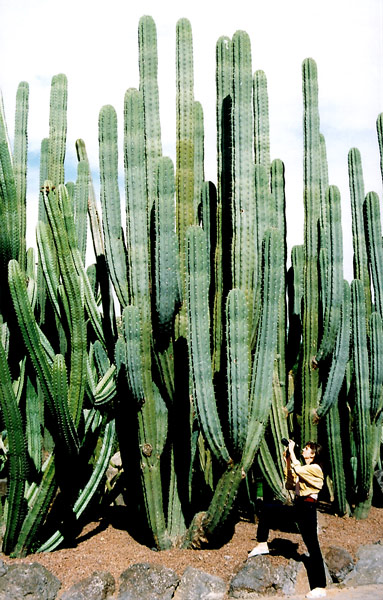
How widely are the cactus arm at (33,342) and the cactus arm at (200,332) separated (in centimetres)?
107

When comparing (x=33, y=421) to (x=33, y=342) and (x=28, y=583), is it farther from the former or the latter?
(x=28, y=583)

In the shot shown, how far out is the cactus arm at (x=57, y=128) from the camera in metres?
6.51

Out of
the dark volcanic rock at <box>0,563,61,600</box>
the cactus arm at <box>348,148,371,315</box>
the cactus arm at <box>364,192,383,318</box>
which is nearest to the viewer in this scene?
the dark volcanic rock at <box>0,563,61,600</box>

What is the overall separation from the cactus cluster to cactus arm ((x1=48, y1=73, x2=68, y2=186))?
0.03 meters

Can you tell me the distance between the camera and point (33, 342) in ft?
16.3

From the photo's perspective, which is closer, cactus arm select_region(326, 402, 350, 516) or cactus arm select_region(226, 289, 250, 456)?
cactus arm select_region(226, 289, 250, 456)

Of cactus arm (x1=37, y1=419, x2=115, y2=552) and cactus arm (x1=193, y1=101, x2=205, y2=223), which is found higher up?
cactus arm (x1=193, y1=101, x2=205, y2=223)

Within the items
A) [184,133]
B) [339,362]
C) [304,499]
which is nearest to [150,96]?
[184,133]

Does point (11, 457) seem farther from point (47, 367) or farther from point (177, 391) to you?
point (177, 391)

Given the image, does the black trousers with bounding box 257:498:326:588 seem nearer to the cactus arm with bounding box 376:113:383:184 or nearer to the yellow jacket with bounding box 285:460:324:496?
the yellow jacket with bounding box 285:460:324:496

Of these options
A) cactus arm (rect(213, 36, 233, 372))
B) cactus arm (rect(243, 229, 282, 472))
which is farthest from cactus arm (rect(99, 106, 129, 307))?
cactus arm (rect(243, 229, 282, 472))

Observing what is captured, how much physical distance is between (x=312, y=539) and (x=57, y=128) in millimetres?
4762

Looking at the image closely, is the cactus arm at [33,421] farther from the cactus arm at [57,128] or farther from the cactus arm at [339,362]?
the cactus arm at [339,362]

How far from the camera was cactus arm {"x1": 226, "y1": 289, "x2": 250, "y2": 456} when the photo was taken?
480cm
